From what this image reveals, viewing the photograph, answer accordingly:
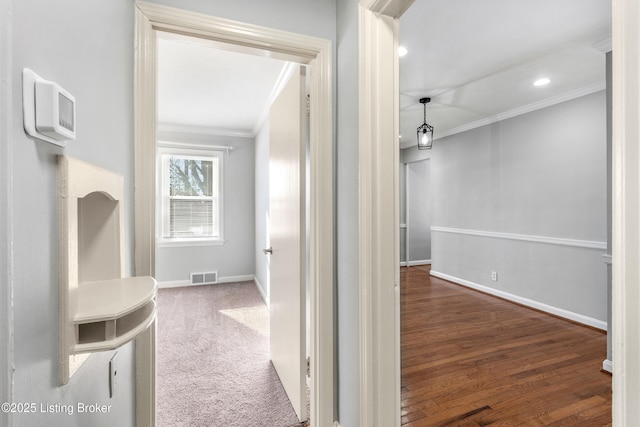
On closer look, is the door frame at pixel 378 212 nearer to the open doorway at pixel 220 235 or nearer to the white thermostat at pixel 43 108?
the open doorway at pixel 220 235

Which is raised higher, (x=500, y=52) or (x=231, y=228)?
(x=500, y=52)

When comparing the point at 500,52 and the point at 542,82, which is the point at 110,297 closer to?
the point at 500,52

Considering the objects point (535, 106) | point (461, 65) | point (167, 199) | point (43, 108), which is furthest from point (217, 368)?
point (535, 106)

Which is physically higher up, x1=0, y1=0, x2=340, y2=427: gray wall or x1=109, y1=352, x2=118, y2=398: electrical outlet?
x1=0, y1=0, x2=340, y2=427: gray wall

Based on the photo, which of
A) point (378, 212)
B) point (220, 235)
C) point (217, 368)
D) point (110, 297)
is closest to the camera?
point (110, 297)

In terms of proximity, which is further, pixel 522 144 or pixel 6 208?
pixel 522 144

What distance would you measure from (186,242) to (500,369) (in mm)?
4235

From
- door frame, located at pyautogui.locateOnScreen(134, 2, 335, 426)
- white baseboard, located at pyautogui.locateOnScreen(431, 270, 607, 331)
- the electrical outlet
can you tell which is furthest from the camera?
white baseboard, located at pyautogui.locateOnScreen(431, 270, 607, 331)

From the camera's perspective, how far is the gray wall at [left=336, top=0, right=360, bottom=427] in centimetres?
132

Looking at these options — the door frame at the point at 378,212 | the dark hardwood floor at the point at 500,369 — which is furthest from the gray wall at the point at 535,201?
the door frame at the point at 378,212

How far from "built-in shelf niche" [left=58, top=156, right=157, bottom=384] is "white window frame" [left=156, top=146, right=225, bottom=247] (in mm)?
3860

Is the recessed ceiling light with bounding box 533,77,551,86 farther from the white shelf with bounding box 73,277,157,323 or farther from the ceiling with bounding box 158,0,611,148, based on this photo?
the white shelf with bounding box 73,277,157,323

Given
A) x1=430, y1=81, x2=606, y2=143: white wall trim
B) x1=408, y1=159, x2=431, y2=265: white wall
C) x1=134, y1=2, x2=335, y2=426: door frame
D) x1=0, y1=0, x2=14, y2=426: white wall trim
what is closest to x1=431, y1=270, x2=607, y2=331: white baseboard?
x1=408, y1=159, x2=431, y2=265: white wall

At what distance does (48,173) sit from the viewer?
544 mm
